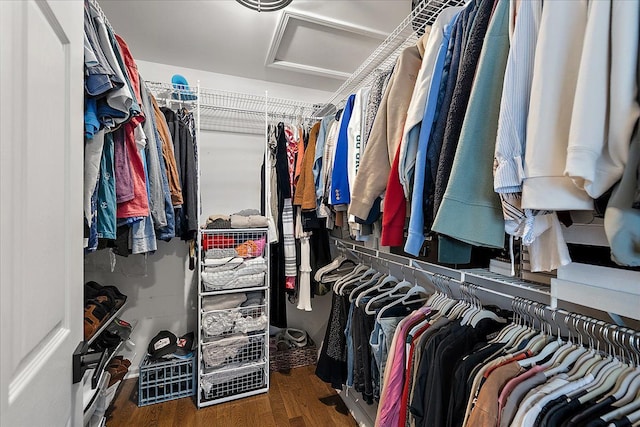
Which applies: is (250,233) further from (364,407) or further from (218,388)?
(364,407)

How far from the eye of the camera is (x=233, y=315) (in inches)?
70.5

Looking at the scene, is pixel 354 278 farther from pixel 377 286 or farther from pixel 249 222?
pixel 249 222

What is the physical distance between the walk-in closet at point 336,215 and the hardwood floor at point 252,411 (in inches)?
0.6

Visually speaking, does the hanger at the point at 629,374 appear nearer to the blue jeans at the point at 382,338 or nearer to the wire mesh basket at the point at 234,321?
the blue jeans at the point at 382,338

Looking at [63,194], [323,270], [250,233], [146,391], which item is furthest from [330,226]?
[146,391]

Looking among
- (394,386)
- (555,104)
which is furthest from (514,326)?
(555,104)

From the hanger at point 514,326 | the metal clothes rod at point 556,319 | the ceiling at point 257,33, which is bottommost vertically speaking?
the hanger at point 514,326

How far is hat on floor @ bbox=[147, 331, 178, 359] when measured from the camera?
1.88m

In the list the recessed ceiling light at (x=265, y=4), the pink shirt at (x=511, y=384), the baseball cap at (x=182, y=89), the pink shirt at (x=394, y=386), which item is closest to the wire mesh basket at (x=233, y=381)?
the pink shirt at (x=394, y=386)

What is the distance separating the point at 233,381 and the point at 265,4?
218 centimetres

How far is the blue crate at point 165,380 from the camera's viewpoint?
1.79 m

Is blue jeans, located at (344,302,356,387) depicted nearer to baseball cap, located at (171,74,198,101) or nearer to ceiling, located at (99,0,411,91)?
ceiling, located at (99,0,411,91)

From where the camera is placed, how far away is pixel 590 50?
1.55 feet

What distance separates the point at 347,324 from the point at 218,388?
3.21 feet
